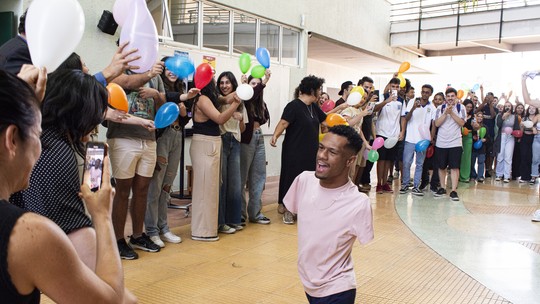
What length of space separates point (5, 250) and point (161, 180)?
3.93 meters

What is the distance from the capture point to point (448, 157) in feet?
28.7

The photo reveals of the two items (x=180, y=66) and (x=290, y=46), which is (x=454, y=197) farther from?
(x=180, y=66)

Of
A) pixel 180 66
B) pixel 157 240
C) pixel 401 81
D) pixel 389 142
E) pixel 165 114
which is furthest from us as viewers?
pixel 401 81

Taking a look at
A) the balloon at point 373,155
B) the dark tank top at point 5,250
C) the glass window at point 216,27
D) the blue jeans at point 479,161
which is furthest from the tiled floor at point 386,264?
the blue jeans at point 479,161

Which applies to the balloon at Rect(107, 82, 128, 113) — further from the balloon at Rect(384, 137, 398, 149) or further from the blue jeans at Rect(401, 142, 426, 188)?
the blue jeans at Rect(401, 142, 426, 188)

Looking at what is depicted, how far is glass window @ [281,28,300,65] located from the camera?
10.4 m

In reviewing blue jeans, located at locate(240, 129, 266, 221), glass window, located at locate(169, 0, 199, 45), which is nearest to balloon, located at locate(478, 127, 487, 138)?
glass window, located at locate(169, 0, 199, 45)

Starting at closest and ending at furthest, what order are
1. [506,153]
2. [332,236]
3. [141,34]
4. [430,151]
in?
1. [332,236]
2. [141,34]
3. [430,151]
4. [506,153]

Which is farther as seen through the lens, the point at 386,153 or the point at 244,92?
the point at 386,153

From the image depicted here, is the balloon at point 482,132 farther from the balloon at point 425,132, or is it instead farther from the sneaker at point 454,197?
the sneaker at point 454,197

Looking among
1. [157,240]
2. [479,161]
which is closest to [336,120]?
[157,240]

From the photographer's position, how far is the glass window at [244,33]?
891 centimetres

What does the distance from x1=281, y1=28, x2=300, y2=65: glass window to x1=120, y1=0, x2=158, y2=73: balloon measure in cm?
669

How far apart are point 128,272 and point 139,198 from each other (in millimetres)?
721
